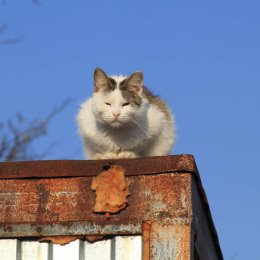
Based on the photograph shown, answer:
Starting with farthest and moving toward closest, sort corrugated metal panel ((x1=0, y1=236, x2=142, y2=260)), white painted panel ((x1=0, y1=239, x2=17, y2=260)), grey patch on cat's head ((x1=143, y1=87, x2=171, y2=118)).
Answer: grey patch on cat's head ((x1=143, y1=87, x2=171, y2=118))
white painted panel ((x1=0, y1=239, x2=17, y2=260))
corrugated metal panel ((x1=0, y1=236, x2=142, y2=260))

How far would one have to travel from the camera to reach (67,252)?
520 cm

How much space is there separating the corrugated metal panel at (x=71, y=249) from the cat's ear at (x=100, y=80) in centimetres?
248

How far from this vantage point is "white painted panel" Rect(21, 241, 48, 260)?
205 inches

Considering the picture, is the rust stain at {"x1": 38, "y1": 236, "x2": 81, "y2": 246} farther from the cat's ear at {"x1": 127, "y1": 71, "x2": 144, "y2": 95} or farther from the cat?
the cat's ear at {"x1": 127, "y1": 71, "x2": 144, "y2": 95}

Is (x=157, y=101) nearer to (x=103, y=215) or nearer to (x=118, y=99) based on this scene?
(x=118, y=99)

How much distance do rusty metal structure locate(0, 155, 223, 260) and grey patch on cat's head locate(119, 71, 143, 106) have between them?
2005 millimetres

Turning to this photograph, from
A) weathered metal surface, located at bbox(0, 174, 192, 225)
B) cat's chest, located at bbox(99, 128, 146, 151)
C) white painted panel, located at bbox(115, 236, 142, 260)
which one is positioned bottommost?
white painted panel, located at bbox(115, 236, 142, 260)

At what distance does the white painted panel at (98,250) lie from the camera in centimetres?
514

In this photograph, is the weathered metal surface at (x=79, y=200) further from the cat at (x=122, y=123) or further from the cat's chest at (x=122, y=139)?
the cat's chest at (x=122, y=139)

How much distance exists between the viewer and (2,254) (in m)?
5.21

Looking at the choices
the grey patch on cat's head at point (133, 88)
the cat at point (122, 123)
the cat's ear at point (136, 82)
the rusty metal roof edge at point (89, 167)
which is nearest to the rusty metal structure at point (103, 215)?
the rusty metal roof edge at point (89, 167)

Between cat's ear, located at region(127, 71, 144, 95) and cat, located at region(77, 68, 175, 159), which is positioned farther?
cat's ear, located at region(127, 71, 144, 95)

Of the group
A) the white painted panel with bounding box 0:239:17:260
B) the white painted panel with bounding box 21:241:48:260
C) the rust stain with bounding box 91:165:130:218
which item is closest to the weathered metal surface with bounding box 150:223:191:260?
the rust stain with bounding box 91:165:130:218

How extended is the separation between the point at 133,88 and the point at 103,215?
247 centimetres
